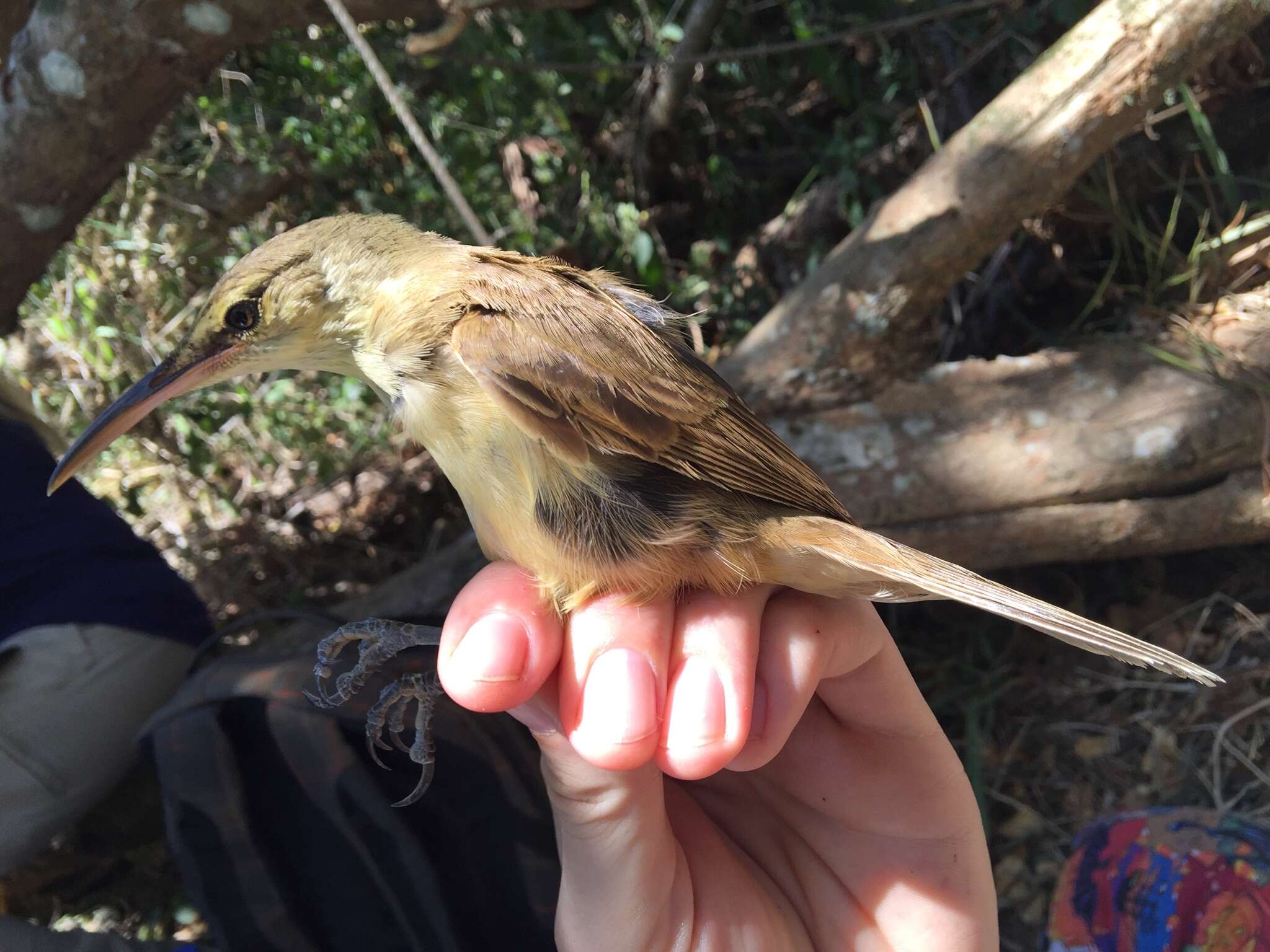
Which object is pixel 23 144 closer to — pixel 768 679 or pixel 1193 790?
pixel 768 679

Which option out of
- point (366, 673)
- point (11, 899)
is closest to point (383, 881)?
point (366, 673)

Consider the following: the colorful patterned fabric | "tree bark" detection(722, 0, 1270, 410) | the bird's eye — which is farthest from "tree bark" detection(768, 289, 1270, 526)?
the bird's eye

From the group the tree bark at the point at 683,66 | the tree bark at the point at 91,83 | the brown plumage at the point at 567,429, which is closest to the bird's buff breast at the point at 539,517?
the brown plumage at the point at 567,429

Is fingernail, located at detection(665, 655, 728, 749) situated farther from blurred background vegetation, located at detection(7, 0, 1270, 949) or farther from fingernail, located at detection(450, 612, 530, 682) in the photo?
blurred background vegetation, located at detection(7, 0, 1270, 949)

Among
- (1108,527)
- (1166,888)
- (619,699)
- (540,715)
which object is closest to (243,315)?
(540,715)

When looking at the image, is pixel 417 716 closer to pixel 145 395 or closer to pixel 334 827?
pixel 334 827

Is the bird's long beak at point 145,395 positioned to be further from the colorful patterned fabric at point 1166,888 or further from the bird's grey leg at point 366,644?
the colorful patterned fabric at point 1166,888
